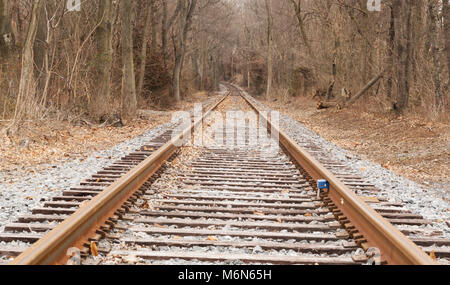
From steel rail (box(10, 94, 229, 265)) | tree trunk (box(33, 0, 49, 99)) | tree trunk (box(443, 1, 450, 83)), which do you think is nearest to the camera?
steel rail (box(10, 94, 229, 265))

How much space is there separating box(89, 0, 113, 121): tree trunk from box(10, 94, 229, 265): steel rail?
7.50 metres

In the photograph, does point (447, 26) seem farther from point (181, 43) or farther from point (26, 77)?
point (26, 77)

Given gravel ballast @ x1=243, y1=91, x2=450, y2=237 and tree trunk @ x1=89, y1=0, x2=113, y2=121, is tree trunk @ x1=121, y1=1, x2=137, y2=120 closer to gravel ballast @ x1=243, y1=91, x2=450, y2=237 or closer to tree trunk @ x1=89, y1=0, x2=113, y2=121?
tree trunk @ x1=89, y1=0, x2=113, y2=121

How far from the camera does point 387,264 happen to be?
3029 mm

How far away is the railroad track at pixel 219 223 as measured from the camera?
307cm

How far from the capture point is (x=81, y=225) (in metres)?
3.33

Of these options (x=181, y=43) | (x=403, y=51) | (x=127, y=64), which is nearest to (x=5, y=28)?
(x=127, y=64)

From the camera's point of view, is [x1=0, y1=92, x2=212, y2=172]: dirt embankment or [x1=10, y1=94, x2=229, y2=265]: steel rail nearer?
[x1=10, y1=94, x2=229, y2=265]: steel rail

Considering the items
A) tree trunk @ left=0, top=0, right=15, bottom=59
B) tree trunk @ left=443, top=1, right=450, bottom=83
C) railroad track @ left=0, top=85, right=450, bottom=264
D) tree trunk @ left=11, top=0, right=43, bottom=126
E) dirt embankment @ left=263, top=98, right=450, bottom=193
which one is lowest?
railroad track @ left=0, top=85, right=450, bottom=264

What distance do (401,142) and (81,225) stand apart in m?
8.20

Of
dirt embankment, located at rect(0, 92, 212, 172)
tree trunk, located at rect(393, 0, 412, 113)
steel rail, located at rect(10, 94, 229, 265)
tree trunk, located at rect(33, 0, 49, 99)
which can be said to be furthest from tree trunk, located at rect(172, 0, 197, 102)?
steel rail, located at rect(10, 94, 229, 265)

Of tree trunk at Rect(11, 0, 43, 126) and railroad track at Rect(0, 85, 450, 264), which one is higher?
tree trunk at Rect(11, 0, 43, 126)

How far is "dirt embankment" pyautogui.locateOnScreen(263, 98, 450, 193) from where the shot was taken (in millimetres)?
7101
